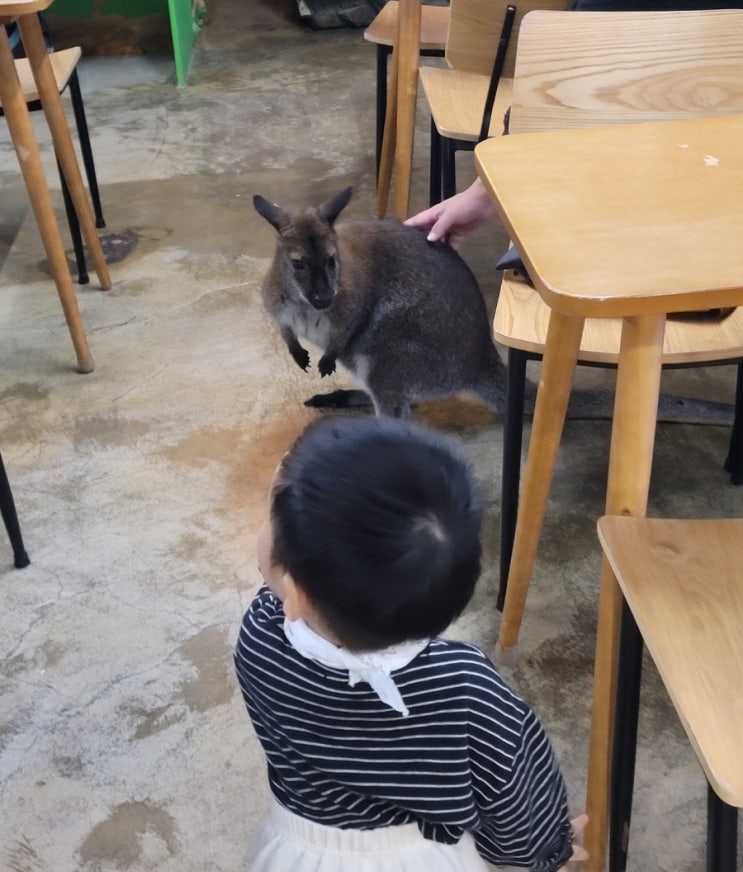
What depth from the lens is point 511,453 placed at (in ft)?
5.27

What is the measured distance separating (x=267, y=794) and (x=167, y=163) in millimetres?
2765

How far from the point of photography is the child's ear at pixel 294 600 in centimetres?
77

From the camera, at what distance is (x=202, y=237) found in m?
3.10

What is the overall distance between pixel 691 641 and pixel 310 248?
136 cm

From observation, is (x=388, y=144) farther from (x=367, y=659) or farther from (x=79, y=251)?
(x=367, y=659)

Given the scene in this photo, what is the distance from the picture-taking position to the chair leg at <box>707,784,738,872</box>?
2.82 ft

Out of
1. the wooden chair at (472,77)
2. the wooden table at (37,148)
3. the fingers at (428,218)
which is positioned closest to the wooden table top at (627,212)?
the fingers at (428,218)

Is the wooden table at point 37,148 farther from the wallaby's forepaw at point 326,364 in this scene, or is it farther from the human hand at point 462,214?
the human hand at point 462,214

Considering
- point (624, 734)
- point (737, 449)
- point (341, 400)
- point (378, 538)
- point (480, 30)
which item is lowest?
point (341, 400)

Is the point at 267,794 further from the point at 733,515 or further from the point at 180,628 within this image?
the point at 733,515

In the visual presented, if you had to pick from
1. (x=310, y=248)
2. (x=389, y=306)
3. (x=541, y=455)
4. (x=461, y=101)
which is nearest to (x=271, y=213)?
(x=310, y=248)

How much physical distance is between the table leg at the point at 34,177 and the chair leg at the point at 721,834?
6.22 ft

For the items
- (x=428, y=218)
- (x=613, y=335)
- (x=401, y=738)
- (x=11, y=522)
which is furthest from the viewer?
(x=428, y=218)

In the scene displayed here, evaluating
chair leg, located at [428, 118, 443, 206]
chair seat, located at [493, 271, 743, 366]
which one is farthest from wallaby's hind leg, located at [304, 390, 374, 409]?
chair seat, located at [493, 271, 743, 366]
